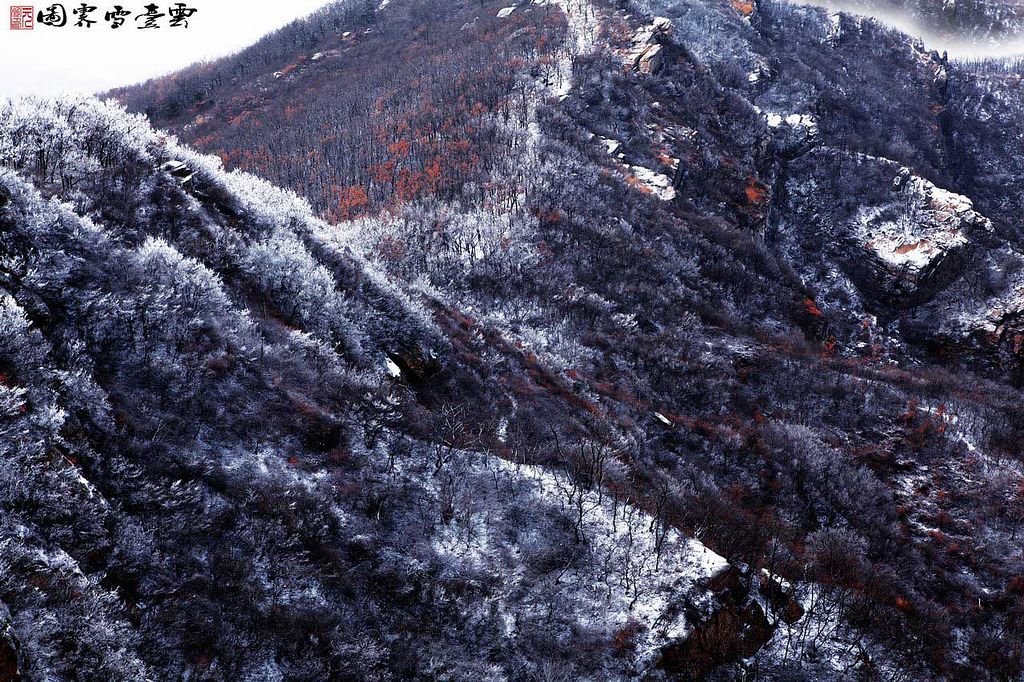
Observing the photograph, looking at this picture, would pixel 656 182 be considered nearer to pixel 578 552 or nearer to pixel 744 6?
pixel 578 552

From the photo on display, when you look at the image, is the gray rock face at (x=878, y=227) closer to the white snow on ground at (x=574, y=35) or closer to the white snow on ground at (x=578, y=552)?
the white snow on ground at (x=574, y=35)

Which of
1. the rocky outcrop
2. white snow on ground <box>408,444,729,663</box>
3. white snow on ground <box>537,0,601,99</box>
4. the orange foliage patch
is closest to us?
white snow on ground <box>408,444,729,663</box>

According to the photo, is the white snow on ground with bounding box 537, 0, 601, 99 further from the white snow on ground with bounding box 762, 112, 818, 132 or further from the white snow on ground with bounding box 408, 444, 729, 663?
the white snow on ground with bounding box 408, 444, 729, 663

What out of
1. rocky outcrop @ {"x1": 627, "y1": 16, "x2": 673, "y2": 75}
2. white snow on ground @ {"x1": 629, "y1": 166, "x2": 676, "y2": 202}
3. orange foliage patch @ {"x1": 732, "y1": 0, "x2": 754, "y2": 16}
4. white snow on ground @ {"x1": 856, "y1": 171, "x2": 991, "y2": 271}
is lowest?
white snow on ground @ {"x1": 856, "y1": 171, "x2": 991, "y2": 271}

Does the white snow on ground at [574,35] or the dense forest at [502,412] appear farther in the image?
the white snow on ground at [574,35]

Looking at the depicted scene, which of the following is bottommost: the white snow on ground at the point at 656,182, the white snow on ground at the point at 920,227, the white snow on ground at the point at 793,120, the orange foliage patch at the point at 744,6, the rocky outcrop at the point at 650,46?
the white snow on ground at the point at 920,227

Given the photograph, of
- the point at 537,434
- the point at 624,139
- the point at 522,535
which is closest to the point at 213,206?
the point at 537,434

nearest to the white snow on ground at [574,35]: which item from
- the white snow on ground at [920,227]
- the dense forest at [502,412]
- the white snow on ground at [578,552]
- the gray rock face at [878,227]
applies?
the dense forest at [502,412]

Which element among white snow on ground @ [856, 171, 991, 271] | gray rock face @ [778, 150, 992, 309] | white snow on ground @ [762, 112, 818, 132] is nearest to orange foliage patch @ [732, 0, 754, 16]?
white snow on ground @ [762, 112, 818, 132]

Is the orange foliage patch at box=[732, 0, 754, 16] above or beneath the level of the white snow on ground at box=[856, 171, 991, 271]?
above
